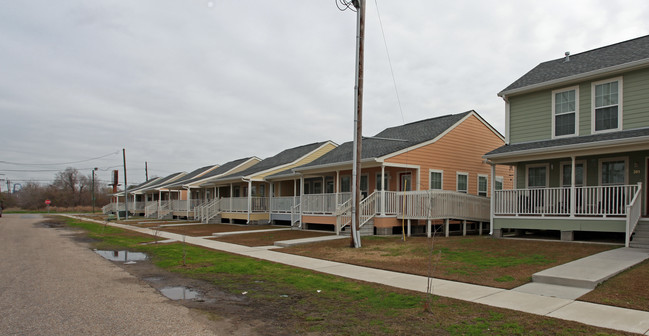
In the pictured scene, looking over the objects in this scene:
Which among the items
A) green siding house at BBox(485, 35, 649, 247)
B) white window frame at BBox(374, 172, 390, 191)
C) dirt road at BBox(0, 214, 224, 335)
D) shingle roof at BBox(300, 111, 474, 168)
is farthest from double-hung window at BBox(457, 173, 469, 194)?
dirt road at BBox(0, 214, 224, 335)

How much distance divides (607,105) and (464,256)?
7958 mm

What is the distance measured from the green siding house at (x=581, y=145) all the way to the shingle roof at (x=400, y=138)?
4.15 meters

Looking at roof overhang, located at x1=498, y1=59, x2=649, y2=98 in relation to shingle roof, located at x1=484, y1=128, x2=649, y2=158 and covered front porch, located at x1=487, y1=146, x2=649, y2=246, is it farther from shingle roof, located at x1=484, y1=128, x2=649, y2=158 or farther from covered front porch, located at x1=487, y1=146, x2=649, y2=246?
covered front porch, located at x1=487, y1=146, x2=649, y2=246

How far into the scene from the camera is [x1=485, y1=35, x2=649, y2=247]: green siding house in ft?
43.2

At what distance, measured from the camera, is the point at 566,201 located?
14.4 meters

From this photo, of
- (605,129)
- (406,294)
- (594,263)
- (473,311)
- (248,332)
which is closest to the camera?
(248,332)

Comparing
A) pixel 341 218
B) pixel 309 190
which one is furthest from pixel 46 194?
pixel 341 218

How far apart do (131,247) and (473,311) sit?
46.3 feet

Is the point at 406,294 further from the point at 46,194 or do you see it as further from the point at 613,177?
the point at 46,194

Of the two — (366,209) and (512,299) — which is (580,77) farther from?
(512,299)

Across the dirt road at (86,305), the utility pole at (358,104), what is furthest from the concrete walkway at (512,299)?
the dirt road at (86,305)

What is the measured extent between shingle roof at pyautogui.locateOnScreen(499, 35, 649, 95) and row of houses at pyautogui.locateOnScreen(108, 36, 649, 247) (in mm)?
65

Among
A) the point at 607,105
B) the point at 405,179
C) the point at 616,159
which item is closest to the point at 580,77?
the point at 607,105

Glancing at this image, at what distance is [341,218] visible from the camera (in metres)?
19.4
